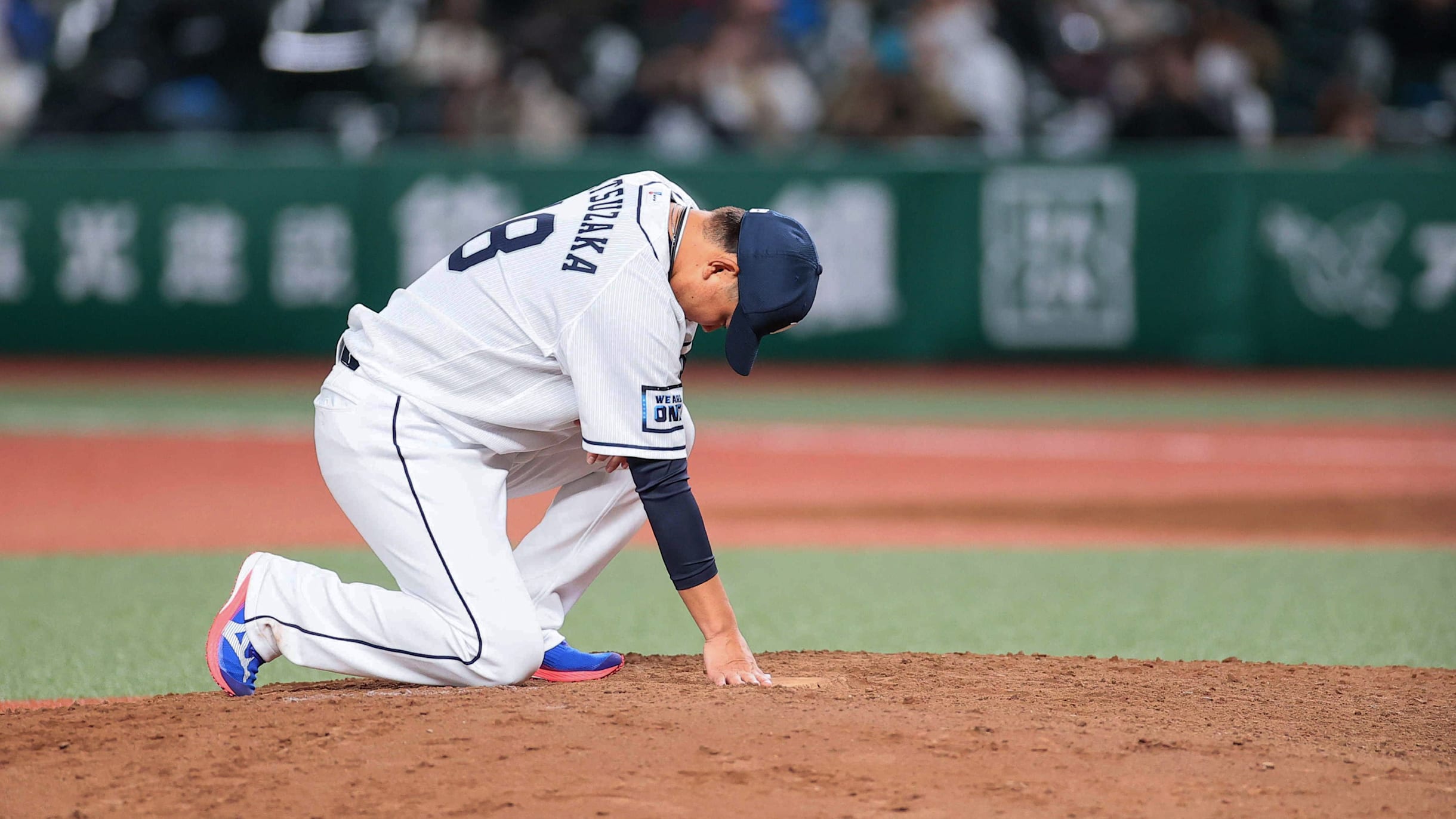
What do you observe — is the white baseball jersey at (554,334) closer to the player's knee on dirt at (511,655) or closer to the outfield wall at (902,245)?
the player's knee on dirt at (511,655)

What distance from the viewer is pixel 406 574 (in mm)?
3699

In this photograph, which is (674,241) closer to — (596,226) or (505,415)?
(596,226)

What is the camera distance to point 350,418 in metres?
3.75

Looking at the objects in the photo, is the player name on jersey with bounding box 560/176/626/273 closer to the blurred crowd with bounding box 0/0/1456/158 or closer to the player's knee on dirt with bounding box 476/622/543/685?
the player's knee on dirt with bounding box 476/622/543/685

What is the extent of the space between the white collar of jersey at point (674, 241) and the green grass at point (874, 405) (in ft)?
22.7

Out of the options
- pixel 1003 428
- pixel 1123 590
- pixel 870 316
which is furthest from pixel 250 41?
pixel 1123 590

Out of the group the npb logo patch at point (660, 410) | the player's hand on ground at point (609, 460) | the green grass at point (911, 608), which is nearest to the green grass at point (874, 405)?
the green grass at point (911, 608)

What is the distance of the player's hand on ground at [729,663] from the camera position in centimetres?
364

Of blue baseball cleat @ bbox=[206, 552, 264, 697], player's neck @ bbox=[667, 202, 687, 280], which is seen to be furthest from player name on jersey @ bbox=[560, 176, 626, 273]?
blue baseball cleat @ bbox=[206, 552, 264, 697]

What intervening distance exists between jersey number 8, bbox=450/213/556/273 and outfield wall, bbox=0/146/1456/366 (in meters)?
8.83

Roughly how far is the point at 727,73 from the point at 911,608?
8712 millimetres

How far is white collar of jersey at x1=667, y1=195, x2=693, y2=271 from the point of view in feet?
11.7

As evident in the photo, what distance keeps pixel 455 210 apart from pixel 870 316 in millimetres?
3413

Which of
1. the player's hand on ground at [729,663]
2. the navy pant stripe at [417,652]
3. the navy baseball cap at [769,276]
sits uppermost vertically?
the navy baseball cap at [769,276]
